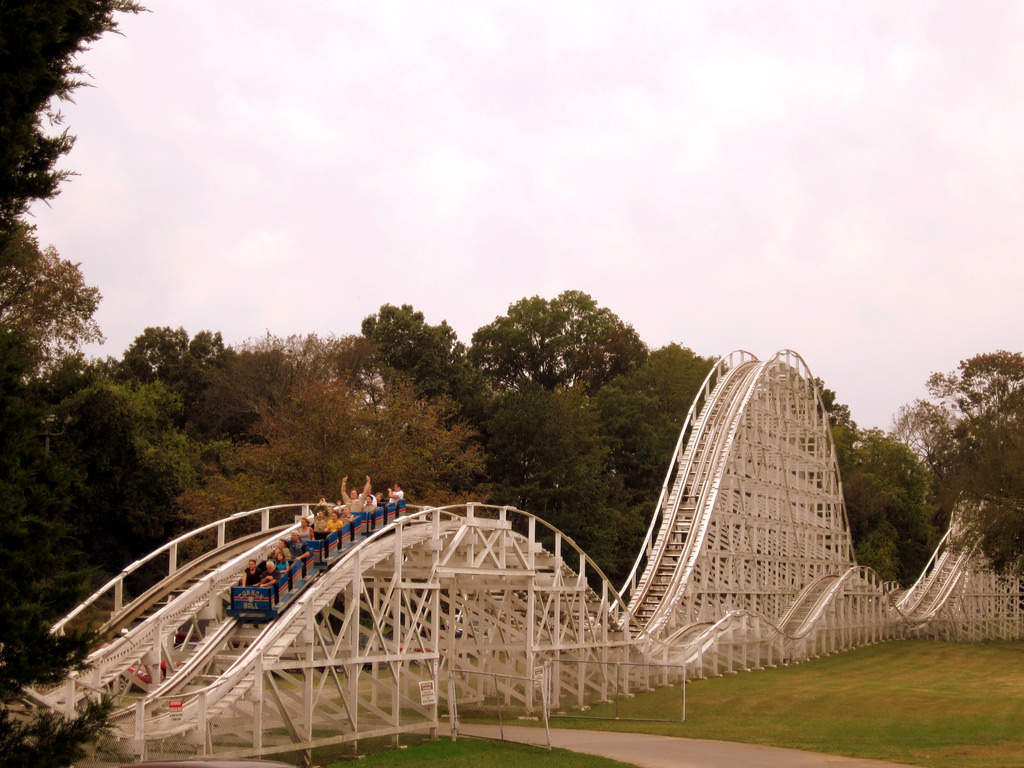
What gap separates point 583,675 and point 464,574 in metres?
4.97

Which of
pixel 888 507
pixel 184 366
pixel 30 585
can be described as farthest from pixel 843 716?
pixel 888 507

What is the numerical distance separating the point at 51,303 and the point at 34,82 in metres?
26.6

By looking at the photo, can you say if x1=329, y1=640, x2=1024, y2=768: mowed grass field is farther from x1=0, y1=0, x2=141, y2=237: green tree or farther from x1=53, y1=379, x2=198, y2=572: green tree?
x1=53, y1=379, x2=198, y2=572: green tree

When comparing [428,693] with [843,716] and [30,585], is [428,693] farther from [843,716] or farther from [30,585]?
[843,716]

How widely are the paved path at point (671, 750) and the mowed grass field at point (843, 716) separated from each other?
0.70 metres

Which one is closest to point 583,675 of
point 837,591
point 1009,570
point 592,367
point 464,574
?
point 464,574

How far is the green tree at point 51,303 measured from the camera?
33.8 meters

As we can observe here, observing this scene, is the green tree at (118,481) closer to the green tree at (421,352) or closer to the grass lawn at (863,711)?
the green tree at (421,352)

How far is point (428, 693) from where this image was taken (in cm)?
1827

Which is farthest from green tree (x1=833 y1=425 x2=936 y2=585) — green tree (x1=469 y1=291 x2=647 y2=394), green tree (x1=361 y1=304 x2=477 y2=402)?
green tree (x1=361 y1=304 x2=477 y2=402)

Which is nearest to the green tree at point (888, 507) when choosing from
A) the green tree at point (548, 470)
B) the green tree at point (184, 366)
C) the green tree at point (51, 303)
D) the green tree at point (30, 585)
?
the green tree at point (548, 470)

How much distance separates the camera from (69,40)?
11.6 m

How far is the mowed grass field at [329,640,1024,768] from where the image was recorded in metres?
17.5

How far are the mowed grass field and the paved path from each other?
0.70 metres
